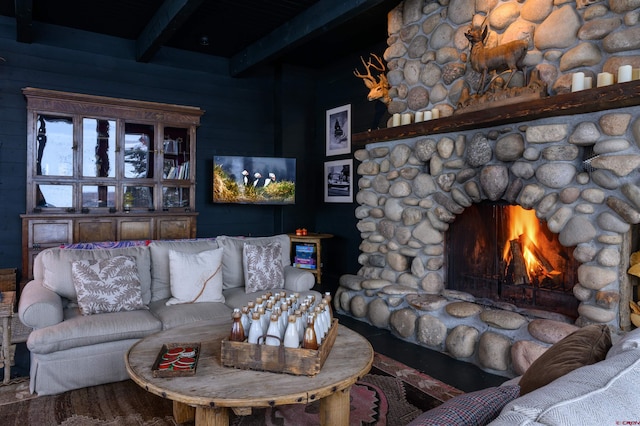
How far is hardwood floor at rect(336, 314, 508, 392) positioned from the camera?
108 inches

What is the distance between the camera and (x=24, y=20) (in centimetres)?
393

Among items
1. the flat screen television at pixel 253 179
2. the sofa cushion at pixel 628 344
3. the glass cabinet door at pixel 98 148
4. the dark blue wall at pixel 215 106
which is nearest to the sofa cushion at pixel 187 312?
the sofa cushion at pixel 628 344

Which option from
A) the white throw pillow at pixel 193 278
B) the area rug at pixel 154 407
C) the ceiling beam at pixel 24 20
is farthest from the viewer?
the ceiling beam at pixel 24 20

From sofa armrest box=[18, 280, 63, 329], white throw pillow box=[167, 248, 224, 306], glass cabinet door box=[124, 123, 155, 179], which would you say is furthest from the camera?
glass cabinet door box=[124, 123, 155, 179]

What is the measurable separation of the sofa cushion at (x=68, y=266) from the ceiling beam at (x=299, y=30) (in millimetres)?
2634

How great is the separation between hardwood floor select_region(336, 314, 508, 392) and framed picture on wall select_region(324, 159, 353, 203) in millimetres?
2117

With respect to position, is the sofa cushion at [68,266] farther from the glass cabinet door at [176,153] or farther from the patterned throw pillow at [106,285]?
the glass cabinet door at [176,153]

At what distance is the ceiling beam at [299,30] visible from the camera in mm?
3693

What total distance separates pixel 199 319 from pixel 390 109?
256 cm

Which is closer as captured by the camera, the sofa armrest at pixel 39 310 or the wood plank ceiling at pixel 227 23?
the sofa armrest at pixel 39 310

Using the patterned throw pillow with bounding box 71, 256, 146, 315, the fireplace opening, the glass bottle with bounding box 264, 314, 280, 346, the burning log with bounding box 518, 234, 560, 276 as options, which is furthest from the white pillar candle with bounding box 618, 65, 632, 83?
the patterned throw pillow with bounding box 71, 256, 146, 315

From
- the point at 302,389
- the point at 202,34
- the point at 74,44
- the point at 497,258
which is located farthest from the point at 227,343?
the point at 74,44

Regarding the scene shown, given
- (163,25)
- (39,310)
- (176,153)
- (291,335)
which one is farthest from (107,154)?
(291,335)

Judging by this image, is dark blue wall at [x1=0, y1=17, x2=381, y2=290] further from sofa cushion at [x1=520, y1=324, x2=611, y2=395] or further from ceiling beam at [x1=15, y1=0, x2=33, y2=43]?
sofa cushion at [x1=520, y1=324, x2=611, y2=395]
